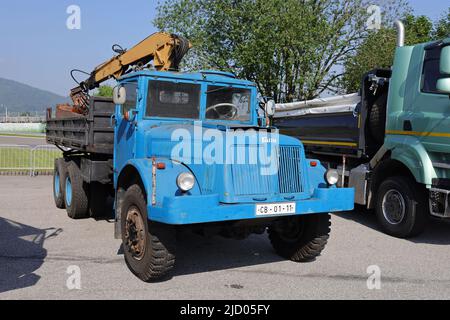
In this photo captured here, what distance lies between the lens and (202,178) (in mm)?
4504

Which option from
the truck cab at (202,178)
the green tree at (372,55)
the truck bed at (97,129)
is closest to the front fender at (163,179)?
the truck cab at (202,178)

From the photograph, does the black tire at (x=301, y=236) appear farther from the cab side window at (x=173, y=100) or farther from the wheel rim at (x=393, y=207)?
the wheel rim at (x=393, y=207)

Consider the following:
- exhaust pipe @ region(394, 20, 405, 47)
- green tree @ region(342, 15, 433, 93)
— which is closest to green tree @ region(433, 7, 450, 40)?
green tree @ region(342, 15, 433, 93)

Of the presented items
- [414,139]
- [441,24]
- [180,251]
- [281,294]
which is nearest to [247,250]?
[180,251]

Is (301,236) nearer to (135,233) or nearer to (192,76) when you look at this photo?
(135,233)

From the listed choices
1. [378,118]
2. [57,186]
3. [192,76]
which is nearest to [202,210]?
[192,76]

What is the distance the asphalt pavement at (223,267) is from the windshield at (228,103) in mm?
1794

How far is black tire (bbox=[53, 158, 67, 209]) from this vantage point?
840 centimetres

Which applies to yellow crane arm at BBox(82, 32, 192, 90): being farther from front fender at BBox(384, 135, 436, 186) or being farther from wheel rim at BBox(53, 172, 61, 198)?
front fender at BBox(384, 135, 436, 186)

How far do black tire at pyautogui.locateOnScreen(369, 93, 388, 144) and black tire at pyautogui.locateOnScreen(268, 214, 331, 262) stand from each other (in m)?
2.94

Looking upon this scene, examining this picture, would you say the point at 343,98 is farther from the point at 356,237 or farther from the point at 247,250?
the point at 247,250

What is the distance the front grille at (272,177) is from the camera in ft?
14.6
